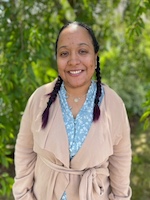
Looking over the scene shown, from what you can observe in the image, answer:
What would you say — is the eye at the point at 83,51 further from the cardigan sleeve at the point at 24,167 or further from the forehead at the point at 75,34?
the cardigan sleeve at the point at 24,167

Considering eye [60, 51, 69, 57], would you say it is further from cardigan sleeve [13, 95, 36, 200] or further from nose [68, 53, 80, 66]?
cardigan sleeve [13, 95, 36, 200]

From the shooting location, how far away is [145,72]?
387 cm

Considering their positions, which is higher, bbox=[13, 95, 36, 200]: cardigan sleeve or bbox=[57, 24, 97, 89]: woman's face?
Result: bbox=[57, 24, 97, 89]: woman's face

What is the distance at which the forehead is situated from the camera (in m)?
1.35

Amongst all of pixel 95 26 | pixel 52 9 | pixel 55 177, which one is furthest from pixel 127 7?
pixel 55 177

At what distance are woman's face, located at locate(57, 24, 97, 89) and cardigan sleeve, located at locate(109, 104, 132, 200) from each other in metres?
0.22

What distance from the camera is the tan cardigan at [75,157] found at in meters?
1.38

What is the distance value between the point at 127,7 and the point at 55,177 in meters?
2.41

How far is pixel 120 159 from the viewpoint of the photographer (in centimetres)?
149

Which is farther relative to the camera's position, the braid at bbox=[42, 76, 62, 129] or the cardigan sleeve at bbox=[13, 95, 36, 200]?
the cardigan sleeve at bbox=[13, 95, 36, 200]

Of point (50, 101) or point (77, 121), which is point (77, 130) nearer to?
point (77, 121)

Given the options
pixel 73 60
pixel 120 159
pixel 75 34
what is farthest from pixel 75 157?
pixel 75 34

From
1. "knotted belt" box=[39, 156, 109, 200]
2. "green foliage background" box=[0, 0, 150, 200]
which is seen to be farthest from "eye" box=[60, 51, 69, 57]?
"green foliage background" box=[0, 0, 150, 200]

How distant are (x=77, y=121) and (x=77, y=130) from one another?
4 cm
